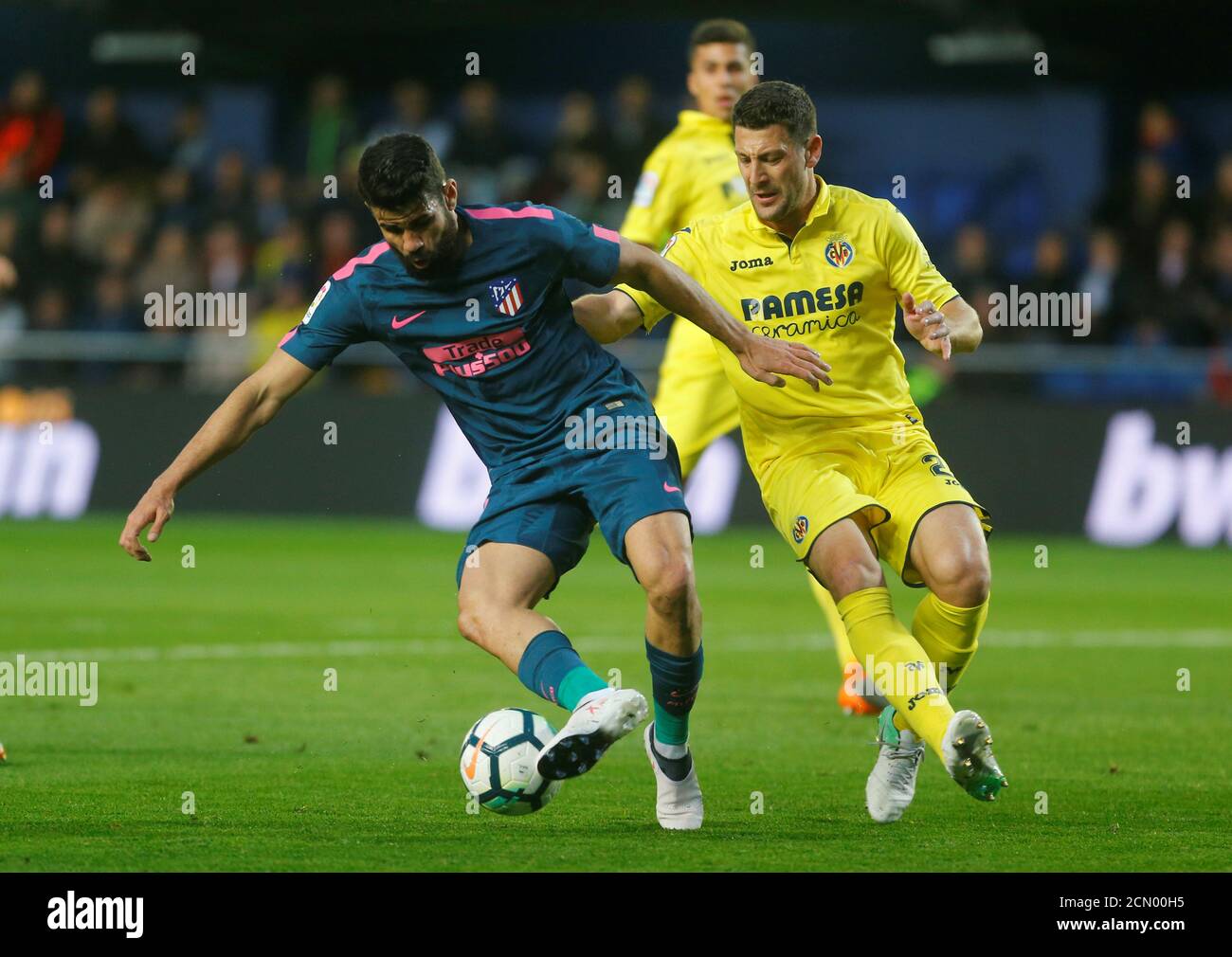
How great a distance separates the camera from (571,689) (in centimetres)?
583

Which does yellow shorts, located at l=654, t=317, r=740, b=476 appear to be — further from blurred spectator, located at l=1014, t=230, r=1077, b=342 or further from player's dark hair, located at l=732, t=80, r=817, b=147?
blurred spectator, located at l=1014, t=230, r=1077, b=342

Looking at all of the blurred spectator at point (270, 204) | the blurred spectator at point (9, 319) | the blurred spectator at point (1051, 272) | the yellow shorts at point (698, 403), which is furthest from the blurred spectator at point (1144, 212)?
the yellow shorts at point (698, 403)

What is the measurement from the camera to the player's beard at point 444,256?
6.09 meters

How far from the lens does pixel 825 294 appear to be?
678 cm

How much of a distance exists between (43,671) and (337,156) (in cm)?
1269

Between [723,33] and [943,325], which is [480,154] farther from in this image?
[943,325]

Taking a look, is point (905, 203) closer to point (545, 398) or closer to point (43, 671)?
point (43, 671)

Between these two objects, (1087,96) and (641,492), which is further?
(1087,96)

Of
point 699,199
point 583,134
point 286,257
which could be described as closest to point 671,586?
point 699,199

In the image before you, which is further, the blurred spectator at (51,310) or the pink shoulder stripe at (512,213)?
the blurred spectator at (51,310)

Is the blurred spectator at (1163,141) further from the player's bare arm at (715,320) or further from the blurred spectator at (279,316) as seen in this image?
the player's bare arm at (715,320)

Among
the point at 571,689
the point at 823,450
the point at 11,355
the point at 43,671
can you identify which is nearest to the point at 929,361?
the point at 11,355

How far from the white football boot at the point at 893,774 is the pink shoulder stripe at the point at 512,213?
191 cm
